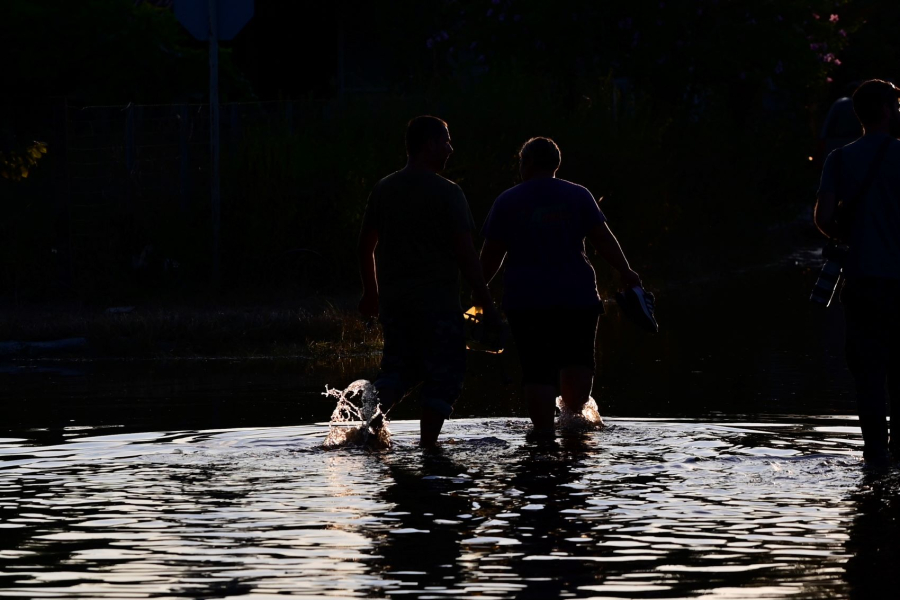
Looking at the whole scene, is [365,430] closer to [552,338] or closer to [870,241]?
[552,338]

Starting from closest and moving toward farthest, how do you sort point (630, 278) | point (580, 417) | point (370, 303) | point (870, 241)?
point (870, 241), point (370, 303), point (630, 278), point (580, 417)

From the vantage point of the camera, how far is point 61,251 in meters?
19.2

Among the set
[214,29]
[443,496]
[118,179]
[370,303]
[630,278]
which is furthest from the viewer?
[118,179]

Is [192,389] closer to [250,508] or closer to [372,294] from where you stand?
[372,294]

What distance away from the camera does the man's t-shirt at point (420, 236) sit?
9992mm

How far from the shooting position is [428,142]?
10.1m

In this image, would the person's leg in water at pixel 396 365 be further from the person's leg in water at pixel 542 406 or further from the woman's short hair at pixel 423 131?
the woman's short hair at pixel 423 131

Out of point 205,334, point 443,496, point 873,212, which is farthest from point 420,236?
point 205,334

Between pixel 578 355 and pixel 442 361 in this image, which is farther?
pixel 578 355

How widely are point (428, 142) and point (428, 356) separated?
3.58 ft

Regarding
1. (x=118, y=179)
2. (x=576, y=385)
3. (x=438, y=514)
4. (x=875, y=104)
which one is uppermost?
(x=118, y=179)

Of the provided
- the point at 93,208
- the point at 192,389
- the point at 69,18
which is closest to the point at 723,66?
the point at 69,18

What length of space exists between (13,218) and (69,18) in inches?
218

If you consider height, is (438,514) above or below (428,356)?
below
